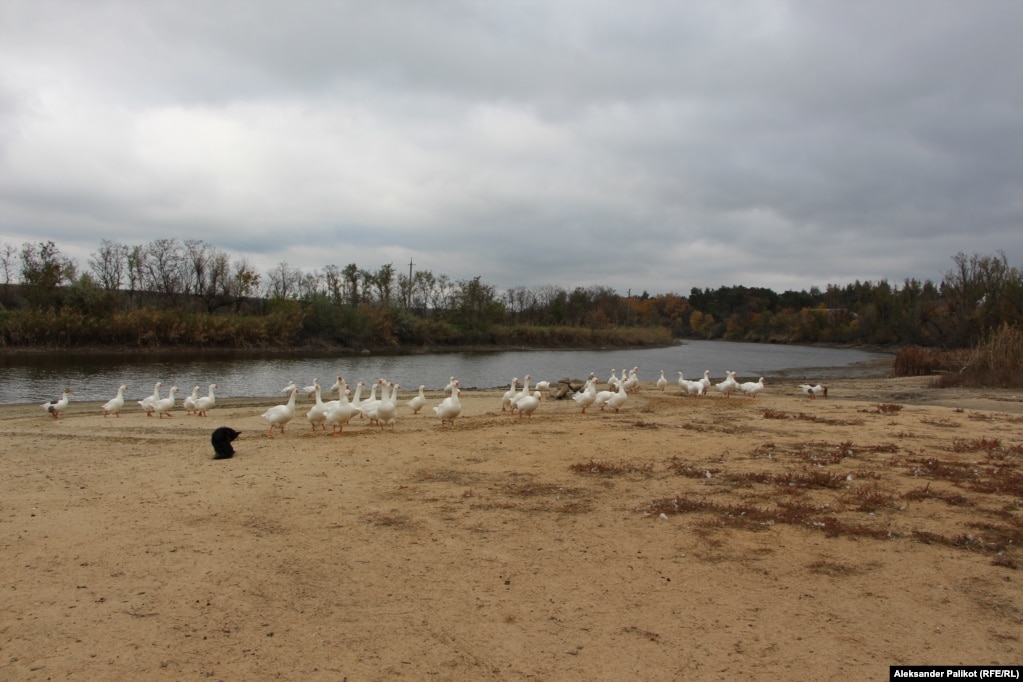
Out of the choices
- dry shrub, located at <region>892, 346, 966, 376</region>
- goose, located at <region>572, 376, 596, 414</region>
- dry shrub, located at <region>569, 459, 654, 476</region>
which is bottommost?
dry shrub, located at <region>569, 459, 654, 476</region>

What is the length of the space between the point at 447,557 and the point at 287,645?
183 centimetres

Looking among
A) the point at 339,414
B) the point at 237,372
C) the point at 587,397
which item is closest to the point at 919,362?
the point at 587,397

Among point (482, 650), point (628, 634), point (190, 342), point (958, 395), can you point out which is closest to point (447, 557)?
point (482, 650)

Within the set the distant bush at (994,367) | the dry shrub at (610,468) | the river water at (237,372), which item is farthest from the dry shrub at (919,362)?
the dry shrub at (610,468)

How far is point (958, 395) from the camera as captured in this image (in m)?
23.1

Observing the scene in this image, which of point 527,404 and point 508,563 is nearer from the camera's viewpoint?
point 508,563

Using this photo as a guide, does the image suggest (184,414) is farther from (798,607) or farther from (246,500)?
(798,607)

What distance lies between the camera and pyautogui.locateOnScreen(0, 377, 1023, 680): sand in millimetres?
4387

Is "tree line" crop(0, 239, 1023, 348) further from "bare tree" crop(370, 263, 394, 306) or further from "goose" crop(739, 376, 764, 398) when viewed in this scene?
"goose" crop(739, 376, 764, 398)

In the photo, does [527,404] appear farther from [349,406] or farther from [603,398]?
[349,406]

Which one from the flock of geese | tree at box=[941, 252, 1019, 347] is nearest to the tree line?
tree at box=[941, 252, 1019, 347]

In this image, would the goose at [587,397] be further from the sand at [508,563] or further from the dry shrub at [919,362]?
the dry shrub at [919,362]

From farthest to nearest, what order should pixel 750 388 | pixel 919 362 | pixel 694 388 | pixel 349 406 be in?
pixel 919 362, pixel 694 388, pixel 750 388, pixel 349 406

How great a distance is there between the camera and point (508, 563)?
5.93 metres
